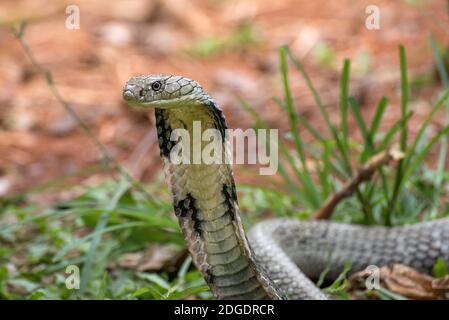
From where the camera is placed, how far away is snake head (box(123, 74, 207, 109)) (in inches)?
90.4

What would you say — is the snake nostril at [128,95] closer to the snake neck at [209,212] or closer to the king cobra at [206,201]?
the king cobra at [206,201]

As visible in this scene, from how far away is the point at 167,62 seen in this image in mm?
7734

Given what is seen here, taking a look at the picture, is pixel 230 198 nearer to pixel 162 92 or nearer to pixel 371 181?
pixel 162 92

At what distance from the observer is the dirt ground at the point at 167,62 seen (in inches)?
244

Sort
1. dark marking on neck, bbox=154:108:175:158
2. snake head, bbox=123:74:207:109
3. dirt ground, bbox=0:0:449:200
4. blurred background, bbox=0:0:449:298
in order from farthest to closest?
1. dirt ground, bbox=0:0:449:200
2. blurred background, bbox=0:0:449:298
3. dark marking on neck, bbox=154:108:175:158
4. snake head, bbox=123:74:207:109

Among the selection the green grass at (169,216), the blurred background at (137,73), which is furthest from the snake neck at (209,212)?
the blurred background at (137,73)

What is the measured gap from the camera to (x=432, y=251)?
12.1 feet

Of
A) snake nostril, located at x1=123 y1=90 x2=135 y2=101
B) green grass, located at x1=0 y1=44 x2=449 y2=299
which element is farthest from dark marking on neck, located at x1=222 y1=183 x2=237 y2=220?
green grass, located at x1=0 y1=44 x2=449 y2=299

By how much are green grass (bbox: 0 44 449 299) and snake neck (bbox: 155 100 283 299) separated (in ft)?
2.10

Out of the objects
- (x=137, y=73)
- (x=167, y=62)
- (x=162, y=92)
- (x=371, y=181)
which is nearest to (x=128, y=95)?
(x=162, y=92)

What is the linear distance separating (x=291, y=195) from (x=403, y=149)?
2.69 ft

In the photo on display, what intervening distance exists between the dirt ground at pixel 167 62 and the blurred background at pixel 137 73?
0.05ft

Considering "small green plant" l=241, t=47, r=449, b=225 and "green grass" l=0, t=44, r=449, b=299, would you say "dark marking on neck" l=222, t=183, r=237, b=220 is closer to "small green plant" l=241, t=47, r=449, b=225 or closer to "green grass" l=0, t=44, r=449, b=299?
"green grass" l=0, t=44, r=449, b=299

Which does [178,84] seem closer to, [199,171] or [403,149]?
[199,171]
